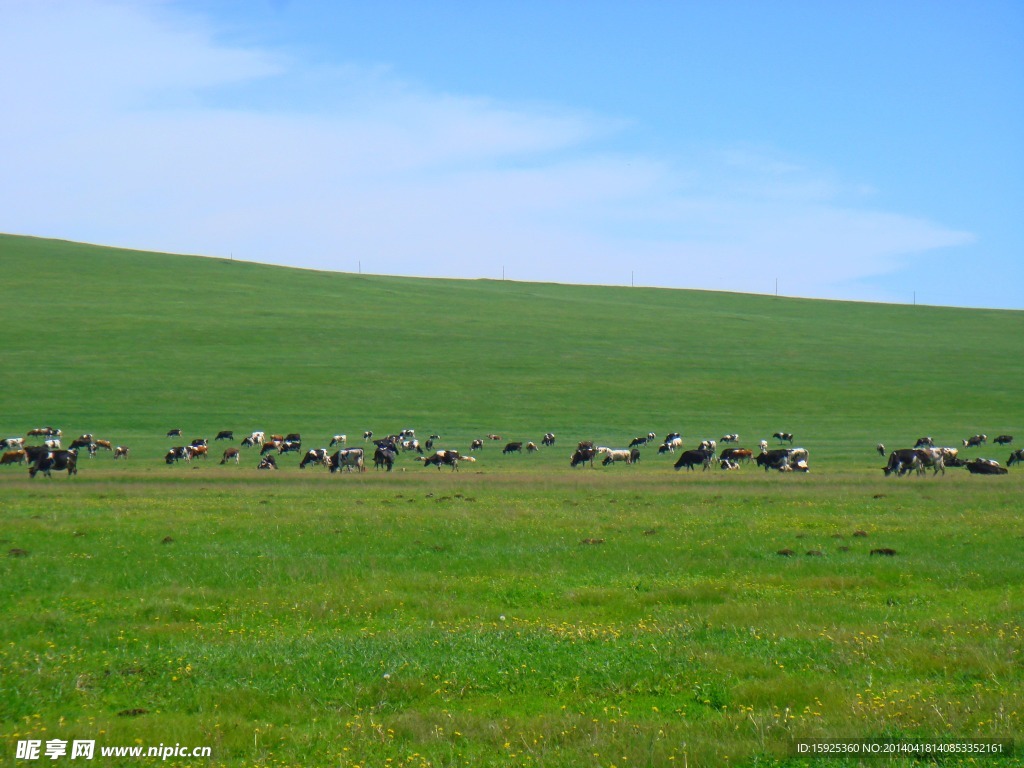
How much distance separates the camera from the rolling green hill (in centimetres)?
5244

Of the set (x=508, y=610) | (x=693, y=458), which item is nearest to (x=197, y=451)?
(x=693, y=458)

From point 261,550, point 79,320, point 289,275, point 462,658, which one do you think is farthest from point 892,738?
point 289,275

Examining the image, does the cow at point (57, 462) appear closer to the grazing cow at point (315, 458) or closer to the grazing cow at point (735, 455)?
the grazing cow at point (315, 458)

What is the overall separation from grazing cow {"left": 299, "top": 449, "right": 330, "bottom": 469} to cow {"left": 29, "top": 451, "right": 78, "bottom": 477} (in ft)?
29.3

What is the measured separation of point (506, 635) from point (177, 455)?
3315cm

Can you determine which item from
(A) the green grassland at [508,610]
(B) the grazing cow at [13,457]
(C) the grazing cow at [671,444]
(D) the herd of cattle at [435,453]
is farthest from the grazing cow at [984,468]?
(B) the grazing cow at [13,457]

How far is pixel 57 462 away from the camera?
32750 millimetres

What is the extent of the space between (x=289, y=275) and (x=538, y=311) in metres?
28.3

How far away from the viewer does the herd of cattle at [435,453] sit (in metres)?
34.2

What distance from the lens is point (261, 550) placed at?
15.1m

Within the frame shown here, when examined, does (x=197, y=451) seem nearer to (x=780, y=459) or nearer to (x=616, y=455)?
(x=616, y=455)

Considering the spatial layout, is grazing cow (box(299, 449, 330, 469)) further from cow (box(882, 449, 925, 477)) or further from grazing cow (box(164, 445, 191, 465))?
cow (box(882, 449, 925, 477))

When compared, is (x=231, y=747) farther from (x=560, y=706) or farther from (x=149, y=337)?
(x=149, y=337)

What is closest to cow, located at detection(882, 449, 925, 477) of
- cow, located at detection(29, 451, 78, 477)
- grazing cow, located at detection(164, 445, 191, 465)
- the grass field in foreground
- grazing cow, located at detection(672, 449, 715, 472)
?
grazing cow, located at detection(672, 449, 715, 472)
